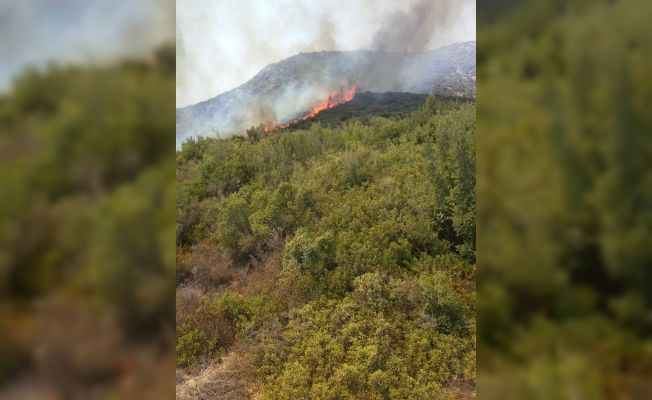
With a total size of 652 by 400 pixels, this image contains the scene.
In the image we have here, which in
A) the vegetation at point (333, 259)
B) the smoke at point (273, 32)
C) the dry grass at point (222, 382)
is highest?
the smoke at point (273, 32)

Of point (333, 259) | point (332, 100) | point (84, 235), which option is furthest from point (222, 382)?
point (84, 235)

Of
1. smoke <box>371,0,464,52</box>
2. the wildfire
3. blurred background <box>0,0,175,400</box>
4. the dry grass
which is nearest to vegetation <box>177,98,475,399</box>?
the dry grass

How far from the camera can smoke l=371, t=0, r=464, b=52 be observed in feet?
11.2

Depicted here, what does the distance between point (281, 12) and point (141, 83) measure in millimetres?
2466

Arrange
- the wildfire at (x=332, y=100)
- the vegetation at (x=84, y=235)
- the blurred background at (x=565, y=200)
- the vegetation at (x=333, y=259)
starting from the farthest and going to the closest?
the wildfire at (x=332, y=100) → the vegetation at (x=333, y=259) → the vegetation at (x=84, y=235) → the blurred background at (x=565, y=200)

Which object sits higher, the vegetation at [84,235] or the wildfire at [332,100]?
the wildfire at [332,100]

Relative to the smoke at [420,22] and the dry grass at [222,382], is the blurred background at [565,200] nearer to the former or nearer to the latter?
the smoke at [420,22]

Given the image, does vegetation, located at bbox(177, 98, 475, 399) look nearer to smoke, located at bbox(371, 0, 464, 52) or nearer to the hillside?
the hillside

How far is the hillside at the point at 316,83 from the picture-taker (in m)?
3.49

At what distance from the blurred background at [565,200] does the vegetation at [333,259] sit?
89.7 inches

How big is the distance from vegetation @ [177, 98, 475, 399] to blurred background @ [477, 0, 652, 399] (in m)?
2.28

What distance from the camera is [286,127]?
3980 millimetres

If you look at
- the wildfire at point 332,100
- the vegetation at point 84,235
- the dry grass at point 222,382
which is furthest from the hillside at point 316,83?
the vegetation at point 84,235

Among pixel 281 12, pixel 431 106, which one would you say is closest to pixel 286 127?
pixel 281 12
